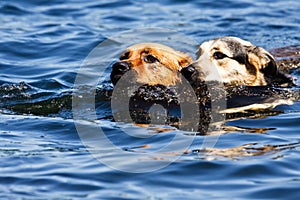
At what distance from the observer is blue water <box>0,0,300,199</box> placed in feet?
18.5

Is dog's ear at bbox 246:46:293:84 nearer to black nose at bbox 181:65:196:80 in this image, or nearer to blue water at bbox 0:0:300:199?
blue water at bbox 0:0:300:199

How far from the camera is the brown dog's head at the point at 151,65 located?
867 centimetres

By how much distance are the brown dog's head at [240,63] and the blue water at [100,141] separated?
0.43 meters

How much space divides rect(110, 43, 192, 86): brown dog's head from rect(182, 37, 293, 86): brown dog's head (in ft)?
1.15

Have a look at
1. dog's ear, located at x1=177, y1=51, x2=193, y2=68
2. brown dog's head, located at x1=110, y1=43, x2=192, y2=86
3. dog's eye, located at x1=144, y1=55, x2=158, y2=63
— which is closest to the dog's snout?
brown dog's head, located at x1=110, y1=43, x2=192, y2=86

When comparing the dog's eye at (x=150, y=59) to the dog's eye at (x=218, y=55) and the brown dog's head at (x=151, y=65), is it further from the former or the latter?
the dog's eye at (x=218, y=55)

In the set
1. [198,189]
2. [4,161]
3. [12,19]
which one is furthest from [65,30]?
[198,189]

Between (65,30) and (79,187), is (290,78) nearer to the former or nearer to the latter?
(79,187)

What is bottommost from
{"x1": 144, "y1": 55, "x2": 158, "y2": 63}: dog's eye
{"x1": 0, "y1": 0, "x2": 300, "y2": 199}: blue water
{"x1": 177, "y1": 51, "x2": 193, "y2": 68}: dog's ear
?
{"x1": 0, "y1": 0, "x2": 300, "y2": 199}: blue water

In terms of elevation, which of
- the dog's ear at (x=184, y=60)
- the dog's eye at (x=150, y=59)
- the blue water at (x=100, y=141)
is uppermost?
the dog's eye at (x=150, y=59)

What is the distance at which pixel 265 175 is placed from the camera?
5.95 metres

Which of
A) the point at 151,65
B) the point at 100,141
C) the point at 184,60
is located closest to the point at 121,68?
the point at 151,65

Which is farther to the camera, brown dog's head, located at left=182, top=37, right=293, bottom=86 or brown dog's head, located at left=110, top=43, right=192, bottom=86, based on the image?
brown dog's head, located at left=182, top=37, right=293, bottom=86

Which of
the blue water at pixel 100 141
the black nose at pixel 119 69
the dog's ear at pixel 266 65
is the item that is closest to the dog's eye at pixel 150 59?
the black nose at pixel 119 69
